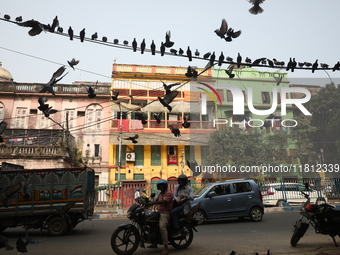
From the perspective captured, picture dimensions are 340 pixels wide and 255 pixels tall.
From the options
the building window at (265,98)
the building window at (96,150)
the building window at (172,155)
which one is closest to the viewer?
the building window at (265,98)

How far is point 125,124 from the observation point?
2962 cm

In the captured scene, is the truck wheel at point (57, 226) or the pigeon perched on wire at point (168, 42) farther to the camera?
the truck wheel at point (57, 226)

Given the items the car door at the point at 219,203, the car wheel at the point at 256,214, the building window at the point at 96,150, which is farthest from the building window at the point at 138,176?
the car wheel at the point at 256,214

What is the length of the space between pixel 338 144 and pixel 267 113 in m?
4.81

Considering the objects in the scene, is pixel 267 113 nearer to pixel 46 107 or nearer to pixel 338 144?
pixel 338 144

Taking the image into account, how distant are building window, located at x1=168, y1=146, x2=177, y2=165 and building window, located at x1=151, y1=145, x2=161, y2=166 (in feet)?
3.73

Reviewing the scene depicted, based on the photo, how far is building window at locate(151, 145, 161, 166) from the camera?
30766 mm

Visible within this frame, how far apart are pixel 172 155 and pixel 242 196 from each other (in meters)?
21.1

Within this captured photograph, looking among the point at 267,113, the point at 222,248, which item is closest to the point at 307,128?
the point at 267,113

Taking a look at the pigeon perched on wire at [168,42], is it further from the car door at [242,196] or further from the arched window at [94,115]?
the arched window at [94,115]

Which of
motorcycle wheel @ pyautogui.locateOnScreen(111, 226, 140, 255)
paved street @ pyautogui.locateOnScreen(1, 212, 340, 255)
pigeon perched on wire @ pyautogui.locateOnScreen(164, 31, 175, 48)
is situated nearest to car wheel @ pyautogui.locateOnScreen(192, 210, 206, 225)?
paved street @ pyautogui.locateOnScreen(1, 212, 340, 255)

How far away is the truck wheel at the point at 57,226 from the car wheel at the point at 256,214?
6.36 meters

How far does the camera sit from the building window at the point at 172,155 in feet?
102

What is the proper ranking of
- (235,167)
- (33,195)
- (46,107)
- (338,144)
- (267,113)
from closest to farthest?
(46,107) < (33,195) < (338,144) < (267,113) < (235,167)
